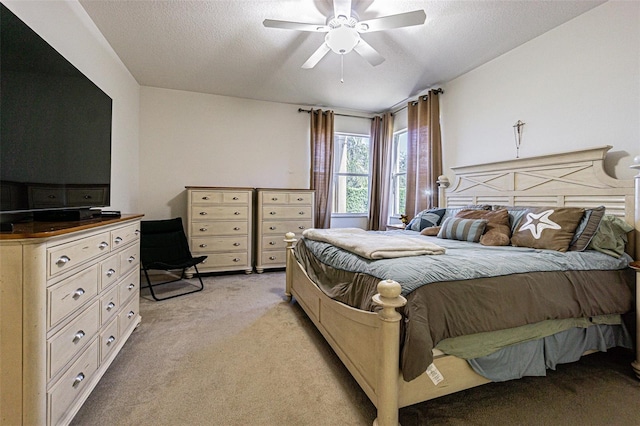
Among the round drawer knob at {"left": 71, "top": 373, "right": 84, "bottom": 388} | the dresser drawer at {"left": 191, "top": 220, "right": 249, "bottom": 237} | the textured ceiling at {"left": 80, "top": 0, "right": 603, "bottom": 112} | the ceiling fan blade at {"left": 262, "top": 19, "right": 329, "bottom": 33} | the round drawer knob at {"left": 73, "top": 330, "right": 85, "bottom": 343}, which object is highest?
the textured ceiling at {"left": 80, "top": 0, "right": 603, "bottom": 112}

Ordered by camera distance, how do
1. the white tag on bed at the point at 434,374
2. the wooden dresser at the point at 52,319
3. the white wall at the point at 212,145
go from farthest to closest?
the white wall at the point at 212,145 < the white tag on bed at the point at 434,374 < the wooden dresser at the point at 52,319

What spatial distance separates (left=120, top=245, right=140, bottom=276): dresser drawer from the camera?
181 cm

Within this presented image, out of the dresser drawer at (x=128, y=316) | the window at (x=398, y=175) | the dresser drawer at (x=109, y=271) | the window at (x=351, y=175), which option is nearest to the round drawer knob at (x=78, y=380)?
the dresser drawer at (x=109, y=271)

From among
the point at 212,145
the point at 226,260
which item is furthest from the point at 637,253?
the point at 212,145

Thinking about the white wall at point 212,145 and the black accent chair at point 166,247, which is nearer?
the black accent chair at point 166,247

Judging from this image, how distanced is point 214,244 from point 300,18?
9.04ft

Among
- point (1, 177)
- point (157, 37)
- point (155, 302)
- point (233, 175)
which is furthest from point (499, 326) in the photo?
point (233, 175)

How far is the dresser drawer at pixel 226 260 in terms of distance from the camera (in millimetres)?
3619

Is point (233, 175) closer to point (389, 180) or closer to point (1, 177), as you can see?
point (389, 180)

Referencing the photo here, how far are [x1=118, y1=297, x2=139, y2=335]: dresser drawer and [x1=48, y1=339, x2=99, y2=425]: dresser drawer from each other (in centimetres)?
38

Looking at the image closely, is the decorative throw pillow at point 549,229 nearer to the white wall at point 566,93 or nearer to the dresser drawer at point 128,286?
the white wall at point 566,93

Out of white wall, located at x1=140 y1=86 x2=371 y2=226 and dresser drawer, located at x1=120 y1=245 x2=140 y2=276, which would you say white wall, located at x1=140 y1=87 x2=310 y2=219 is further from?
dresser drawer, located at x1=120 y1=245 x2=140 y2=276

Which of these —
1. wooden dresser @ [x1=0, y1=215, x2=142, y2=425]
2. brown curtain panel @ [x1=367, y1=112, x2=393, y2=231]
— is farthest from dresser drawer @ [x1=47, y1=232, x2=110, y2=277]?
brown curtain panel @ [x1=367, y1=112, x2=393, y2=231]

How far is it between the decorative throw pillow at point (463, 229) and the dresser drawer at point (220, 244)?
8.25 feet
